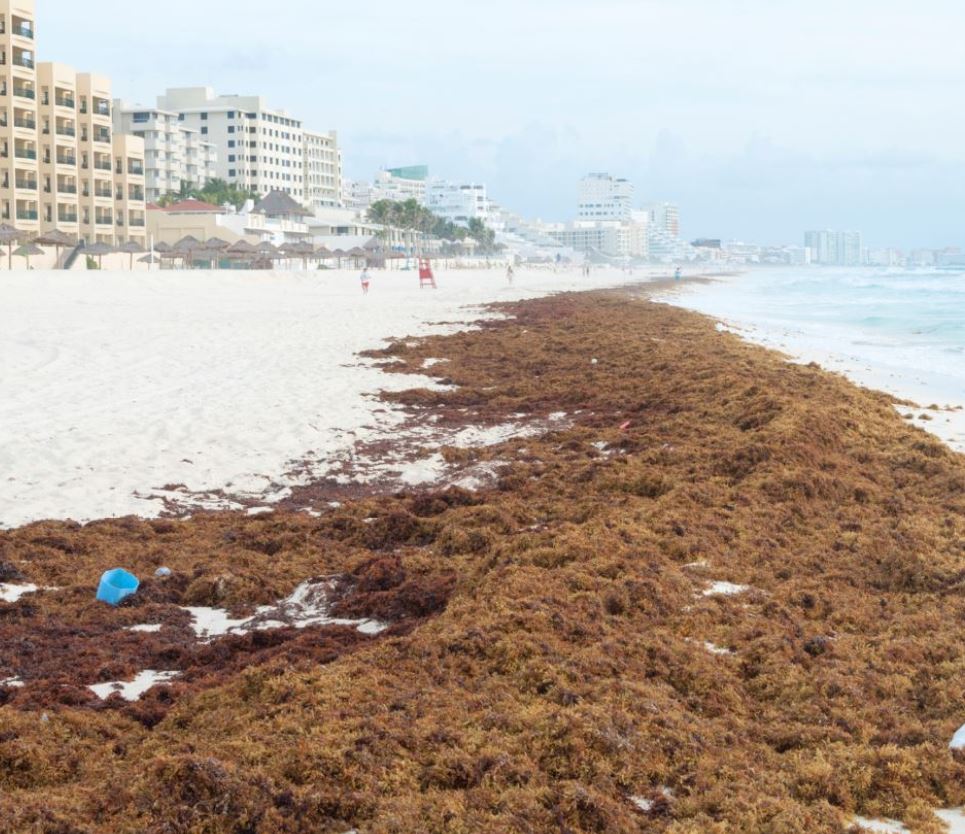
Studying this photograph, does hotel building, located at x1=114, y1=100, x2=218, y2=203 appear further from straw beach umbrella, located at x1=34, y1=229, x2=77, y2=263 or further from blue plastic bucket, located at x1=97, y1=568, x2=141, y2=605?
blue plastic bucket, located at x1=97, y1=568, x2=141, y2=605

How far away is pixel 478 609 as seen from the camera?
16.3 feet

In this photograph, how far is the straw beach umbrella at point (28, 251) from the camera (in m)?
45.6

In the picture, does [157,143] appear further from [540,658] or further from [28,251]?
[540,658]

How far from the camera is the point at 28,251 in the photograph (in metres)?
46.6

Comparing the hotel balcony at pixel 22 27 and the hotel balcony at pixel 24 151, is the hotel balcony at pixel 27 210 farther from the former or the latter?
the hotel balcony at pixel 22 27

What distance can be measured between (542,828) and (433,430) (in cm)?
803

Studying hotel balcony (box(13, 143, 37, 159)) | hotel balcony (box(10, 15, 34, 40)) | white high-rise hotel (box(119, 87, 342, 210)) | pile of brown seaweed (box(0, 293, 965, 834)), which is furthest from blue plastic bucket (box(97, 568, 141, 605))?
white high-rise hotel (box(119, 87, 342, 210))

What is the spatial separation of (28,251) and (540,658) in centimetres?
4774

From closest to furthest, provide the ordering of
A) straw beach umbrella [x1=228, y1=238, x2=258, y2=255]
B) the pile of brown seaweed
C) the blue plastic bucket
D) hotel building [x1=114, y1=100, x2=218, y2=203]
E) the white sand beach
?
the pile of brown seaweed → the blue plastic bucket → the white sand beach → straw beach umbrella [x1=228, y1=238, x2=258, y2=255] → hotel building [x1=114, y1=100, x2=218, y2=203]

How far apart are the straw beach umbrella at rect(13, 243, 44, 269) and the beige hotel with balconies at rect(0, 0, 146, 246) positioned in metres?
5.17

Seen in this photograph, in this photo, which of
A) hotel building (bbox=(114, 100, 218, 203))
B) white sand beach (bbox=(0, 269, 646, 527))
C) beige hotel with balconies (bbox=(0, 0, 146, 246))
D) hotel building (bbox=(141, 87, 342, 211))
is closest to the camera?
white sand beach (bbox=(0, 269, 646, 527))

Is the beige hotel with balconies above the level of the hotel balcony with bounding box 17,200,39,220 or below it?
above

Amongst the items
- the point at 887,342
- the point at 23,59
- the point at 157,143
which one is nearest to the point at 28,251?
the point at 23,59

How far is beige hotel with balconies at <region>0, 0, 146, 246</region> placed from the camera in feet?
185
